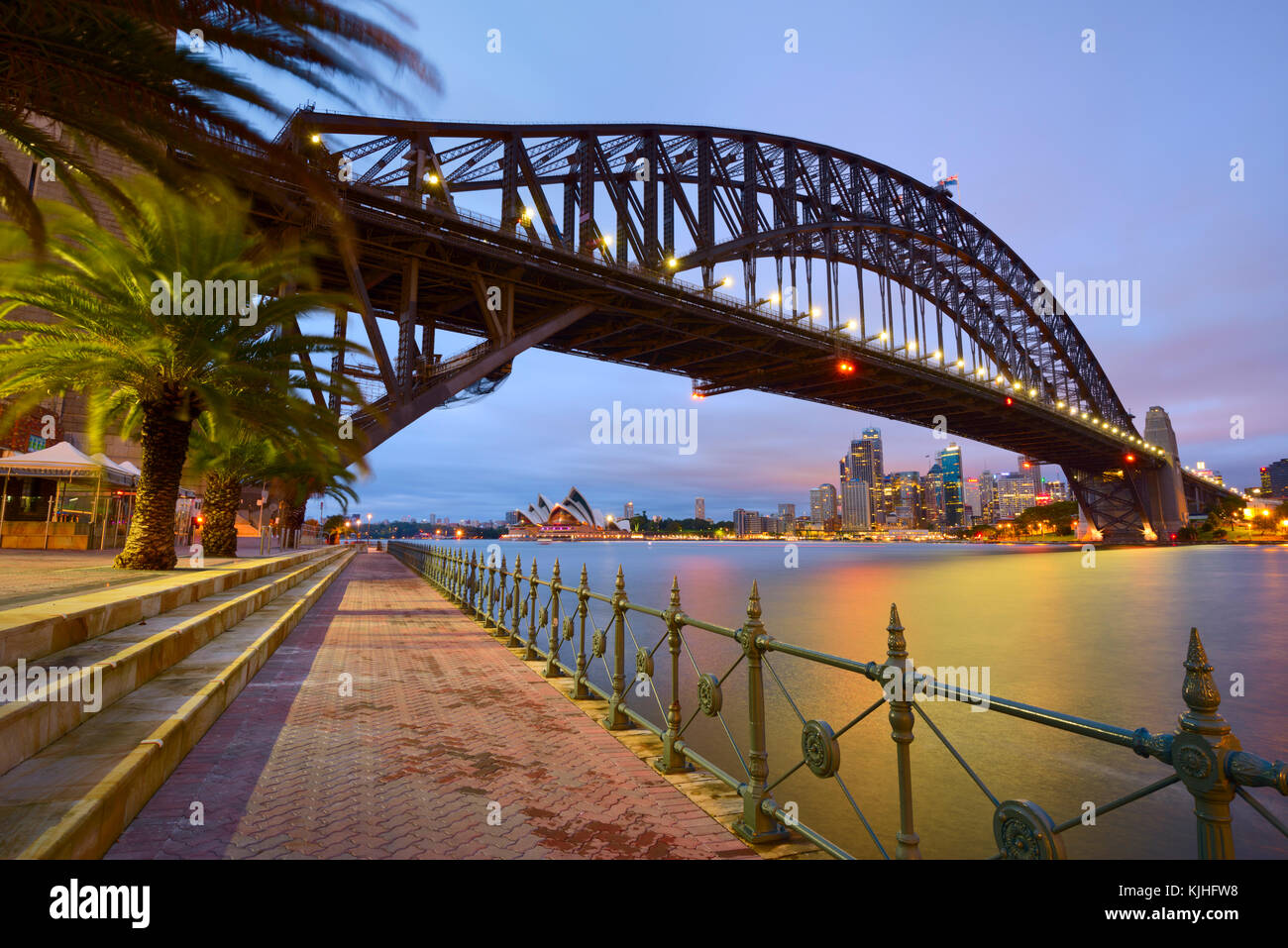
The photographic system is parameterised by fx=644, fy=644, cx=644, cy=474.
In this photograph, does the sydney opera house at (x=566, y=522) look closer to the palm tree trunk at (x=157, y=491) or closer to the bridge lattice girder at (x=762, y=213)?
the bridge lattice girder at (x=762, y=213)

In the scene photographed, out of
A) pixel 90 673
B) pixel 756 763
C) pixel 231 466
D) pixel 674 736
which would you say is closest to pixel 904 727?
pixel 756 763

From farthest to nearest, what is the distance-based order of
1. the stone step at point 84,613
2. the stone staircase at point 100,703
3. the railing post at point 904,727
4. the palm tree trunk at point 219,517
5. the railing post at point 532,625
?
1. the palm tree trunk at point 219,517
2. the railing post at point 532,625
3. the stone step at point 84,613
4. the stone staircase at point 100,703
5. the railing post at point 904,727

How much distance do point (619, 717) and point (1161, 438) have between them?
9226 cm

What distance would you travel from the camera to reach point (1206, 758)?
179cm

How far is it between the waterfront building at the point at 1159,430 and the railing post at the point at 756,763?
91286 millimetres

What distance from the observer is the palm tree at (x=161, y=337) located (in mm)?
9852

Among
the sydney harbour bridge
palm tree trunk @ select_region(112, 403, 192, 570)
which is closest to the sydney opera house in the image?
the sydney harbour bridge

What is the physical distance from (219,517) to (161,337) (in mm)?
9771

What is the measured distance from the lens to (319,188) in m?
3.95

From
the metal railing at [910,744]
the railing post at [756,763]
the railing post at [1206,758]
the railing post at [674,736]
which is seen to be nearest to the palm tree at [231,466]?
the railing post at [674,736]

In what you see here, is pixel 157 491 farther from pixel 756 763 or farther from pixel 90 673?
pixel 756 763

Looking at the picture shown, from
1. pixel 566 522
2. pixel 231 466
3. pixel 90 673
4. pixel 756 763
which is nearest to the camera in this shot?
pixel 756 763
